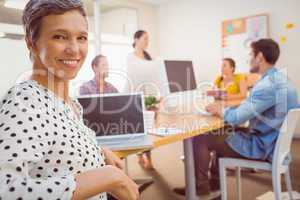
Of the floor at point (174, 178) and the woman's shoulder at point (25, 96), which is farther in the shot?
the floor at point (174, 178)

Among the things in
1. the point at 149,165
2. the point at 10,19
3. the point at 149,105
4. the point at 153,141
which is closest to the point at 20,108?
the point at 153,141

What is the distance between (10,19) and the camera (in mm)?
3674

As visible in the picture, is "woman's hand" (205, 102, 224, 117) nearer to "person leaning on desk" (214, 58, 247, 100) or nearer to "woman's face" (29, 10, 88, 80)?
"person leaning on desk" (214, 58, 247, 100)

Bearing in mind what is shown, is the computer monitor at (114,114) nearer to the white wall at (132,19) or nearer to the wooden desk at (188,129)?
the wooden desk at (188,129)

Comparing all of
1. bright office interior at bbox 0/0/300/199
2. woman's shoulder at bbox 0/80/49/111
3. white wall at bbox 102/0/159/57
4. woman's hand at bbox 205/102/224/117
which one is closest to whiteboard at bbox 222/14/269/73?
bright office interior at bbox 0/0/300/199

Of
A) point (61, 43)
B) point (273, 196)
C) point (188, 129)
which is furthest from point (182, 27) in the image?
point (61, 43)

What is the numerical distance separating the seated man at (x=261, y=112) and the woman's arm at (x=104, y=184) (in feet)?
4.65

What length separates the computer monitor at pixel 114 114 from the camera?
1.48 m

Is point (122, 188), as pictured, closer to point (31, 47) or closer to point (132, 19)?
point (31, 47)

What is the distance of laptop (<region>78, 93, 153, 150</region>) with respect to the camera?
1.48 metres

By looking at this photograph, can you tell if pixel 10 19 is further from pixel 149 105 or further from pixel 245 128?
pixel 245 128

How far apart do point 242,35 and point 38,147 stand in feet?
15.4

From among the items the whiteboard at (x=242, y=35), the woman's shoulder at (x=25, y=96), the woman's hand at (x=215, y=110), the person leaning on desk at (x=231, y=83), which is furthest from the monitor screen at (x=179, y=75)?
the whiteboard at (x=242, y=35)

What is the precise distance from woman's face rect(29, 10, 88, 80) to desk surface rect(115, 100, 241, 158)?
71 cm
